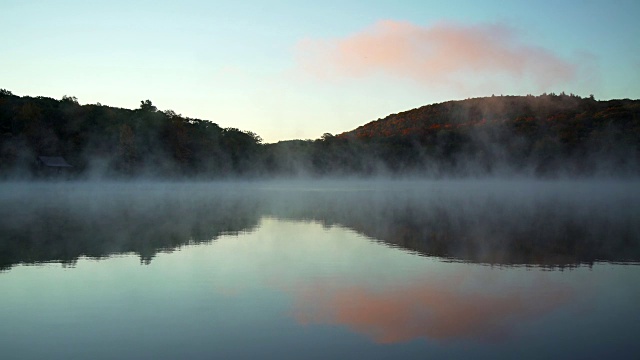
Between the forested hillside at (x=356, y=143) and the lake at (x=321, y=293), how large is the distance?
59839mm

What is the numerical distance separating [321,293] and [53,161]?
68.0 meters

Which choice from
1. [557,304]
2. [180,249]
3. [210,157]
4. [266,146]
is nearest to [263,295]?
[557,304]

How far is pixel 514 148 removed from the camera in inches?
3762

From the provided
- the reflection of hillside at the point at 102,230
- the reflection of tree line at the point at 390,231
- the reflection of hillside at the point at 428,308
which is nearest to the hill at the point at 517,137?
the reflection of tree line at the point at 390,231

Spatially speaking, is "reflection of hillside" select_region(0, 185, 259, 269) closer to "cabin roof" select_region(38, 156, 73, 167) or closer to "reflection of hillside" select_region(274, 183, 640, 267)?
"reflection of hillside" select_region(274, 183, 640, 267)

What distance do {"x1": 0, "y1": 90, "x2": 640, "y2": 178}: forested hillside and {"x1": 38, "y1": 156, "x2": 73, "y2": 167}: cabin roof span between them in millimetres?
1190

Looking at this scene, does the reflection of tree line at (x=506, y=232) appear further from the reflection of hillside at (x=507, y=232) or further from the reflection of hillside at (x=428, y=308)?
the reflection of hillside at (x=428, y=308)

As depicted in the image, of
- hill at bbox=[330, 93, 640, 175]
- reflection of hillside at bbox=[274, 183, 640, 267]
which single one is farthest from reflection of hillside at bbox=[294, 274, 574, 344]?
hill at bbox=[330, 93, 640, 175]

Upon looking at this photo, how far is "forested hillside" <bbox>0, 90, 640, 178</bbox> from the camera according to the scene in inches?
2904

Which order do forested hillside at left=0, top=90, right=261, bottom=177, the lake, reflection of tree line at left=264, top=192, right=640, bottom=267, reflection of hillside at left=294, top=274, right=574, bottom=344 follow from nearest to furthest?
the lake < reflection of hillside at left=294, top=274, right=574, bottom=344 < reflection of tree line at left=264, top=192, right=640, bottom=267 < forested hillside at left=0, top=90, right=261, bottom=177

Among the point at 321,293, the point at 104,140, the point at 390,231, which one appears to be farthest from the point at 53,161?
the point at 321,293

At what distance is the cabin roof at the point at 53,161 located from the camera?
67375 millimetres

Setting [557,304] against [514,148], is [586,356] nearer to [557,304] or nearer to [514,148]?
[557,304]

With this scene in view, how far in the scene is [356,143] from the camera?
11625 cm
